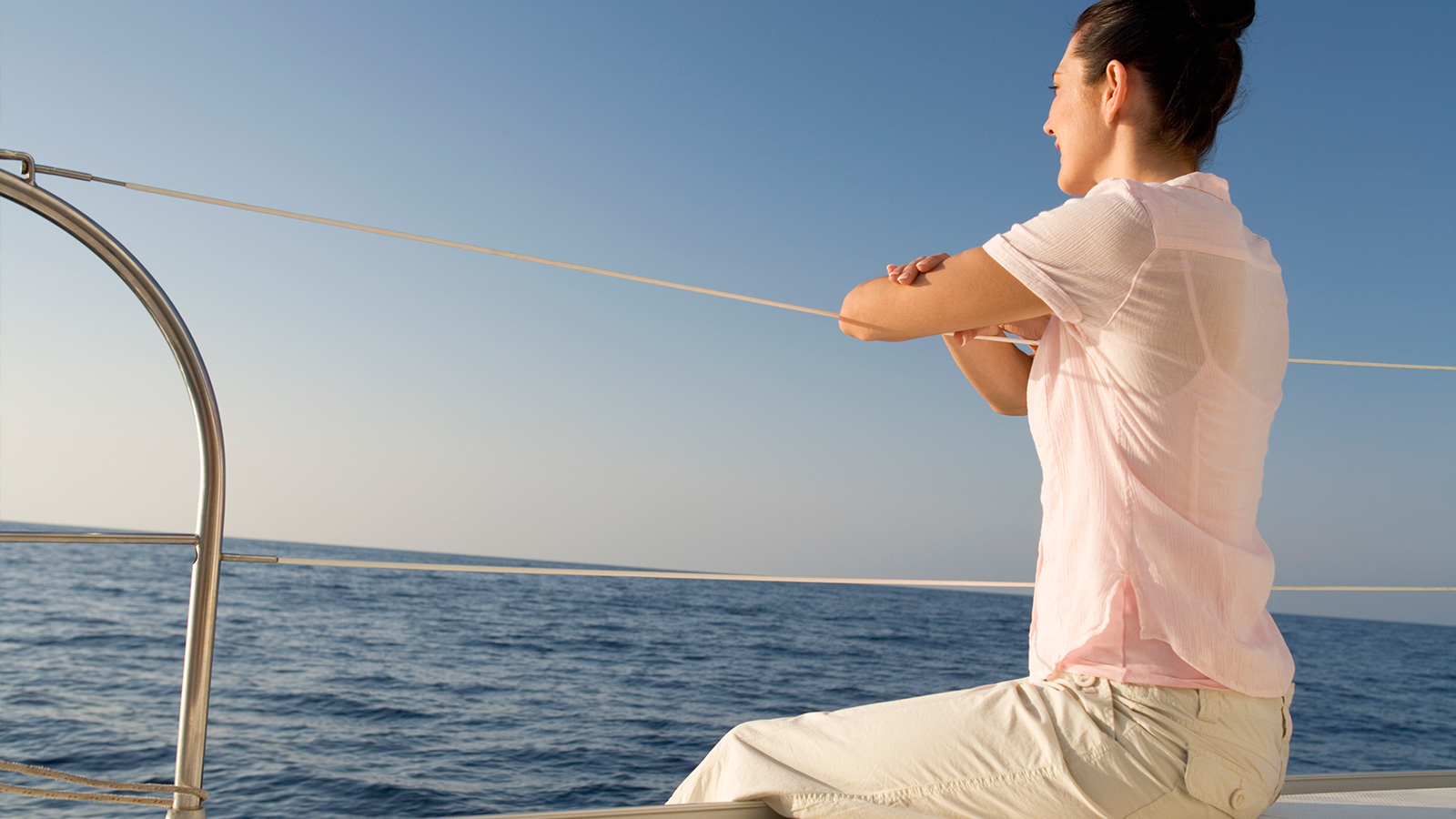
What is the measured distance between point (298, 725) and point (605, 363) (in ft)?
55.8

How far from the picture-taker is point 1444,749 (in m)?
11.4

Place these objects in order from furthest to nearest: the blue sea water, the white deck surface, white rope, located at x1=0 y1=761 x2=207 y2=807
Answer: the blue sea water, the white deck surface, white rope, located at x1=0 y1=761 x2=207 y2=807

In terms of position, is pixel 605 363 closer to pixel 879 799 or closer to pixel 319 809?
pixel 319 809

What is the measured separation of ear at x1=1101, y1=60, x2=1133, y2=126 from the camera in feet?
2.56

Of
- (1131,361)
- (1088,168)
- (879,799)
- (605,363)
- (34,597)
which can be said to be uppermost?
(605,363)

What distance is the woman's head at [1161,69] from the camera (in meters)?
0.77

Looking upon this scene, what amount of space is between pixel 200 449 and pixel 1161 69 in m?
0.90

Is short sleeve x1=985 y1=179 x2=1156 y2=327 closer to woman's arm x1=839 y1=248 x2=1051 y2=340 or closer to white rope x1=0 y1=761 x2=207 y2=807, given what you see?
woman's arm x1=839 y1=248 x2=1051 y2=340

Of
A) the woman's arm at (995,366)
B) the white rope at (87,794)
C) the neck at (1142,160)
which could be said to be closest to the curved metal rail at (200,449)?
the white rope at (87,794)

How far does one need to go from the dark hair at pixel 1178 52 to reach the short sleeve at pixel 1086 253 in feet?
0.48

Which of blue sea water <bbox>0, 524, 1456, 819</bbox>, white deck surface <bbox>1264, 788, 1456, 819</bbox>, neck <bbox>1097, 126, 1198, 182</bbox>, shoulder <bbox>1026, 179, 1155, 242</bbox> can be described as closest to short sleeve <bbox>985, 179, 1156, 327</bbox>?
shoulder <bbox>1026, 179, 1155, 242</bbox>

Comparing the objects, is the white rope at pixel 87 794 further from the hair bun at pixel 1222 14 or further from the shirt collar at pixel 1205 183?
the hair bun at pixel 1222 14

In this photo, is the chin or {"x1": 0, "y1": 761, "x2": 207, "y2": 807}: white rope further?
the chin

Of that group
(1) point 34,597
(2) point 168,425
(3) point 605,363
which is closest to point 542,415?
(3) point 605,363
